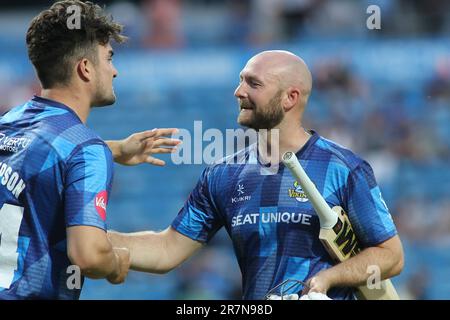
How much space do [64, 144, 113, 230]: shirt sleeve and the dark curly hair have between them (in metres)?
0.49

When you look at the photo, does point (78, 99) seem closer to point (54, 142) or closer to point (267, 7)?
point (54, 142)

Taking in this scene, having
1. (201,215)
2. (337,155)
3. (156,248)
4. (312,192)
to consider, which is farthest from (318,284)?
(156,248)

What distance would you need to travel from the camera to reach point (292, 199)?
575 cm

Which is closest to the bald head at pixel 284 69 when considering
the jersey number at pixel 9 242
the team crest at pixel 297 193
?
the team crest at pixel 297 193

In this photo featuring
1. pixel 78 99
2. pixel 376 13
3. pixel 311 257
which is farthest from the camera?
pixel 376 13

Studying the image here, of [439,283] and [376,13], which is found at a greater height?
[376,13]

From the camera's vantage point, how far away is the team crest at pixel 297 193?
573 centimetres

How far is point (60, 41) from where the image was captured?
16.7 feet

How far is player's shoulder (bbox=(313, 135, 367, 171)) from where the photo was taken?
5.71 m

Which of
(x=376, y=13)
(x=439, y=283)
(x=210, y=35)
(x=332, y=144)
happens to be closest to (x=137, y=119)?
(x=210, y=35)

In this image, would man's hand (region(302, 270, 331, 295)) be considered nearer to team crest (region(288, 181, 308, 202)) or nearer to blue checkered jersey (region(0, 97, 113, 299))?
team crest (region(288, 181, 308, 202))

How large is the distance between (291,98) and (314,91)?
10144 millimetres

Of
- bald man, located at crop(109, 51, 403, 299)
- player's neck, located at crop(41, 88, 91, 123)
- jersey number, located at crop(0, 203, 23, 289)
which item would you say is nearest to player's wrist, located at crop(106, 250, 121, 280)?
jersey number, located at crop(0, 203, 23, 289)
